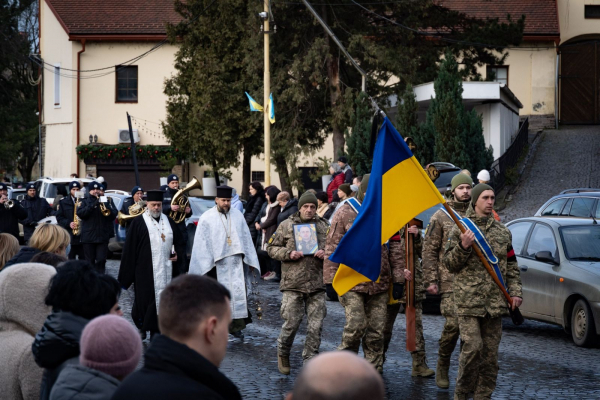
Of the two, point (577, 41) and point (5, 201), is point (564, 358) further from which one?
point (577, 41)

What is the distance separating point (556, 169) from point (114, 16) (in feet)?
70.8

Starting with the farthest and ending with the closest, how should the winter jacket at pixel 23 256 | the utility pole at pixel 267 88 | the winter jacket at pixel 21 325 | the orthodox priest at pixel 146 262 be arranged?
the utility pole at pixel 267 88 < the orthodox priest at pixel 146 262 < the winter jacket at pixel 23 256 < the winter jacket at pixel 21 325

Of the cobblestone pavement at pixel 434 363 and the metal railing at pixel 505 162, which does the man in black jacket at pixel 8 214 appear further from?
the metal railing at pixel 505 162

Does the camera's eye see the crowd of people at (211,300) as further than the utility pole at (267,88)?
No

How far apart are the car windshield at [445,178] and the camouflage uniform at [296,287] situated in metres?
12.2

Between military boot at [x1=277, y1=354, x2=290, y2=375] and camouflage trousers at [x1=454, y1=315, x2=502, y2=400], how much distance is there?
233 cm

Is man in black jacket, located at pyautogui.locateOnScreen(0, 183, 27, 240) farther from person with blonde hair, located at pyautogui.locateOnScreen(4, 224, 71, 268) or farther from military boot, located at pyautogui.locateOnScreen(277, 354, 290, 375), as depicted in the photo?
person with blonde hair, located at pyautogui.locateOnScreen(4, 224, 71, 268)

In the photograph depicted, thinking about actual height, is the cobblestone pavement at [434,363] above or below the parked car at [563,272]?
below

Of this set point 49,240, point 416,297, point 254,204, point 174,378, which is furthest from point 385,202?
point 254,204

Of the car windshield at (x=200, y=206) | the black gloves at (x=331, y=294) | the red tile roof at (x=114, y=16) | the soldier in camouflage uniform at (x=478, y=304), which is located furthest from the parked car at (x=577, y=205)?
the red tile roof at (x=114, y=16)

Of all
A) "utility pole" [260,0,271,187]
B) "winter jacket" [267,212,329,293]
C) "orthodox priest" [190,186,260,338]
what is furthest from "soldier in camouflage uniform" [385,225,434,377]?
"utility pole" [260,0,271,187]

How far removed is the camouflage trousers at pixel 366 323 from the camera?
8398mm

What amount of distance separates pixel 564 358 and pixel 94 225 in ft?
27.8

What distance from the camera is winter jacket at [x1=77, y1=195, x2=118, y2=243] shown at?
15594mm
